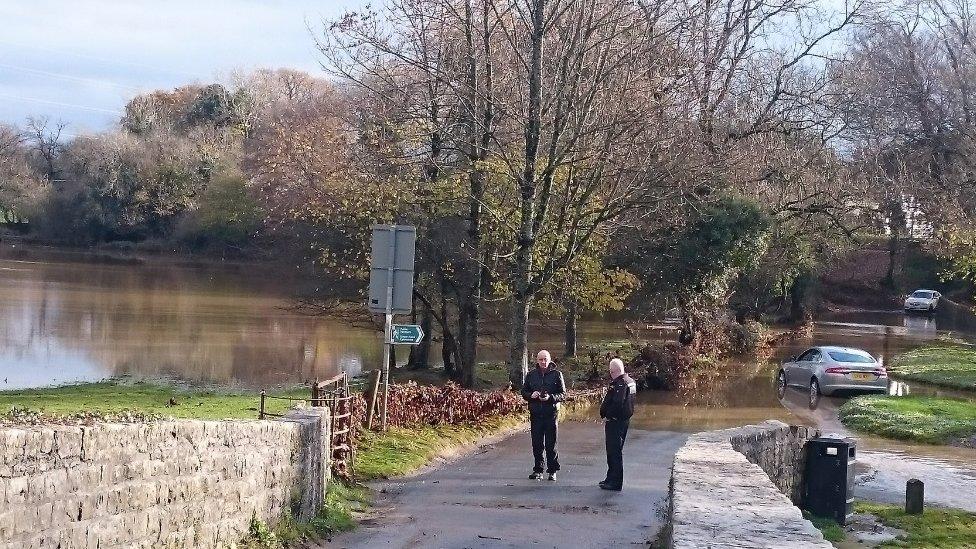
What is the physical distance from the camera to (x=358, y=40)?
85.3ft

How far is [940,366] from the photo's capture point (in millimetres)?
37906

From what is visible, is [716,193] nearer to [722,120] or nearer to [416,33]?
[722,120]

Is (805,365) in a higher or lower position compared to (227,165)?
lower

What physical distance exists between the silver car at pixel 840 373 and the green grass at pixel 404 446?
12.6 metres

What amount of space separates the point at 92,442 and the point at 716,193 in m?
28.8

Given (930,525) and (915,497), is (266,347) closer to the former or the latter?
(915,497)

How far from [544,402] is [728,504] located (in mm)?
7052

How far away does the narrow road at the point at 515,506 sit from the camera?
1149 cm

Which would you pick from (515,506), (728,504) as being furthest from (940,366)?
(728,504)

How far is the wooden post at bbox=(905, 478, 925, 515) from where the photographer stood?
1429cm

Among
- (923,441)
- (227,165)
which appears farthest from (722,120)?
(227,165)

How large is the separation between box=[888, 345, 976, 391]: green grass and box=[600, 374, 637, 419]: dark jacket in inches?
903

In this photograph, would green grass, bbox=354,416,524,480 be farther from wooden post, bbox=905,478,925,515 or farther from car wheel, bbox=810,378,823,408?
car wheel, bbox=810,378,823,408

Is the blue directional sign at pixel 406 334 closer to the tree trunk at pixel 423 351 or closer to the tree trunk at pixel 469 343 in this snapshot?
the tree trunk at pixel 469 343
